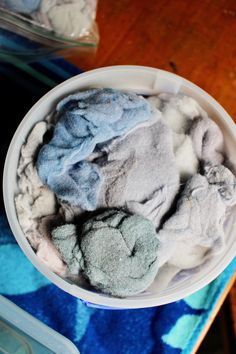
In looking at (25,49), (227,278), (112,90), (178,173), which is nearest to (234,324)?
(227,278)

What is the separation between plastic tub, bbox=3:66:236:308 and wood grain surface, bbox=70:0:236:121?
0.22 feet

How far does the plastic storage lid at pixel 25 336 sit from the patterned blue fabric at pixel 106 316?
0.19 ft

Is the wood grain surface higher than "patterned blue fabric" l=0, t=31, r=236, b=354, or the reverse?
the wood grain surface

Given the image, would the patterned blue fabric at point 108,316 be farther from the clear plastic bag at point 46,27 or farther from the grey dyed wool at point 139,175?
the clear plastic bag at point 46,27

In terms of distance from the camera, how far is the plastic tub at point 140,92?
60 centimetres

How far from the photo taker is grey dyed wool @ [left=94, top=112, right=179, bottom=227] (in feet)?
1.97

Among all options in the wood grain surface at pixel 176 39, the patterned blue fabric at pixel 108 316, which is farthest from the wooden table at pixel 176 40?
the patterned blue fabric at pixel 108 316

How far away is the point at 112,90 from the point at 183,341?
1.07ft

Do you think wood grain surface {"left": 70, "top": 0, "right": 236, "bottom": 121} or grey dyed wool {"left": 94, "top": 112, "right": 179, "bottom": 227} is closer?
grey dyed wool {"left": 94, "top": 112, "right": 179, "bottom": 227}

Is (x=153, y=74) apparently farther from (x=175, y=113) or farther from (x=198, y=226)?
(x=198, y=226)

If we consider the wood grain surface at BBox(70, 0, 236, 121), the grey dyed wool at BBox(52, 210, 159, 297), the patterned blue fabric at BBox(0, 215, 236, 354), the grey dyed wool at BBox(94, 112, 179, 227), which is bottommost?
the patterned blue fabric at BBox(0, 215, 236, 354)

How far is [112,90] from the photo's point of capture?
2.08ft

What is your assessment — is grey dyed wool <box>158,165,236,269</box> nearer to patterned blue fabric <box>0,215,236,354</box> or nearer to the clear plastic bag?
patterned blue fabric <box>0,215,236,354</box>

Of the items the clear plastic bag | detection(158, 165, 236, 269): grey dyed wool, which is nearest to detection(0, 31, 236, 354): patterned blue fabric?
detection(158, 165, 236, 269): grey dyed wool
